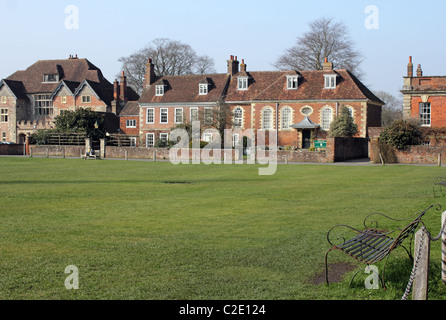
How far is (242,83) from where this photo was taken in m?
60.3

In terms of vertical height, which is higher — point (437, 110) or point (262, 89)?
point (262, 89)

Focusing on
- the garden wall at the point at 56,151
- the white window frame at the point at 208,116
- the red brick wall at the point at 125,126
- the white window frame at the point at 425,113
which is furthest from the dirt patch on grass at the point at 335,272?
the red brick wall at the point at 125,126

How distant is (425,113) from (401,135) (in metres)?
7.69

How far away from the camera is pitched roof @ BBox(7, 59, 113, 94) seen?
259ft

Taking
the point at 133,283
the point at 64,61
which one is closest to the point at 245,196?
the point at 133,283

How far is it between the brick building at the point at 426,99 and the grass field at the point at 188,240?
28271 mm

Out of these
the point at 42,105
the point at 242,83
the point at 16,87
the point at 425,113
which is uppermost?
the point at 16,87

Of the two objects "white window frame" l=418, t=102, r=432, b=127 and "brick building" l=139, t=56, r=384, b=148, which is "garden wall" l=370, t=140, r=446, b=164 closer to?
"white window frame" l=418, t=102, r=432, b=127

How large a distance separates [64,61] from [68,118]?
2948 cm

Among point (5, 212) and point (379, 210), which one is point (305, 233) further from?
point (5, 212)

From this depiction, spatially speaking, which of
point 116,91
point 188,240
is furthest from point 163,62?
point 188,240

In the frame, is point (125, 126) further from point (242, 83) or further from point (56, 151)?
point (56, 151)

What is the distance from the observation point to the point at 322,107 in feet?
179

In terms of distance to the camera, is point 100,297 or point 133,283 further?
point 133,283
